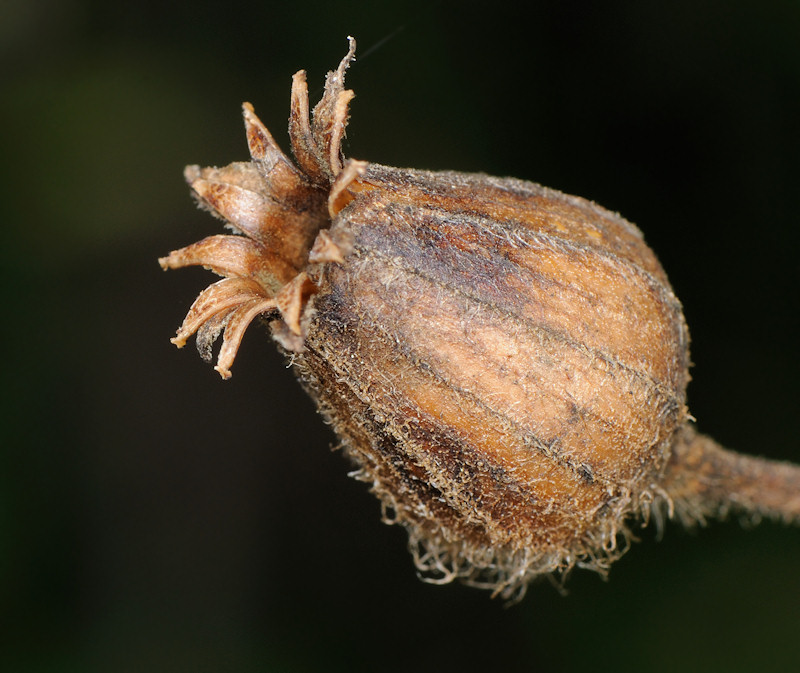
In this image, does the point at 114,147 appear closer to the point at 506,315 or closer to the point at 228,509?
the point at 228,509

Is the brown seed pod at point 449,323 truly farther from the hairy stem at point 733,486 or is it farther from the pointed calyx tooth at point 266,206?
the hairy stem at point 733,486

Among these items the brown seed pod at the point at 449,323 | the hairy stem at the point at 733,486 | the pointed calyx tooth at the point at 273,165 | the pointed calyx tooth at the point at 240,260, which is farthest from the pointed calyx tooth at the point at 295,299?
the hairy stem at the point at 733,486

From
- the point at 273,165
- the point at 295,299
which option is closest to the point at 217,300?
the point at 295,299

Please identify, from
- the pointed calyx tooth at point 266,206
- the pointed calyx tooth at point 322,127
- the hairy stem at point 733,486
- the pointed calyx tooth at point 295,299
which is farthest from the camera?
the hairy stem at point 733,486

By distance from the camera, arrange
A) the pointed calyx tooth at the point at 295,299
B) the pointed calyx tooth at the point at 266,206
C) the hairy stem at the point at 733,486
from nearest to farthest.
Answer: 1. the pointed calyx tooth at the point at 295,299
2. the pointed calyx tooth at the point at 266,206
3. the hairy stem at the point at 733,486

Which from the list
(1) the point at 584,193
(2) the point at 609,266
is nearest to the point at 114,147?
(1) the point at 584,193

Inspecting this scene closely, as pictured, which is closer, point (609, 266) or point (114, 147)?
point (609, 266)

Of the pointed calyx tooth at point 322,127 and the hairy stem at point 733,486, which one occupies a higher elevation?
the pointed calyx tooth at point 322,127

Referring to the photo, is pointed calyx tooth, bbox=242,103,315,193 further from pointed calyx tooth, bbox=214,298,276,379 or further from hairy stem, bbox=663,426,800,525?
hairy stem, bbox=663,426,800,525
